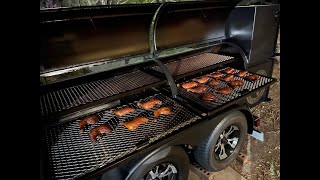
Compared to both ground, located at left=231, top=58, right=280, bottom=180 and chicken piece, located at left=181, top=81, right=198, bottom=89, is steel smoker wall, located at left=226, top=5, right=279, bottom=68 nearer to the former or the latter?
chicken piece, located at left=181, top=81, right=198, bottom=89

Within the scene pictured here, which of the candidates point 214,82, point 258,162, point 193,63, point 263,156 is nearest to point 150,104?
point 214,82

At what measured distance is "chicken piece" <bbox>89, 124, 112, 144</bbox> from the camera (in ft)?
8.56

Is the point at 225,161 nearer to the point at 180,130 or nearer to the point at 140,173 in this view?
the point at 180,130

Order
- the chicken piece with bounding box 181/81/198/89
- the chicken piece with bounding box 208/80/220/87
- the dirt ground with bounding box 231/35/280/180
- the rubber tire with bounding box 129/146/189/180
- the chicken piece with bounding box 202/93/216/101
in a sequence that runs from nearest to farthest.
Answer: the rubber tire with bounding box 129/146/189/180
the chicken piece with bounding box 202/93/216/101
the chicken piece with bounding box 181/81/198/89
the chicken piece with bounding box 208/80/220/87
the dirt ground with bounding box 231/35/280/180

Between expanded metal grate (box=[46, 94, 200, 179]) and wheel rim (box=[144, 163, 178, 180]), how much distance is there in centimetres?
52

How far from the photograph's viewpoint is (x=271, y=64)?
17.1ft

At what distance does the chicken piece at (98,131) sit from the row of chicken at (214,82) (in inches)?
60.0

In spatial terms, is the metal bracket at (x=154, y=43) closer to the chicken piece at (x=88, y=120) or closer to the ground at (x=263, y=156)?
the chicken piece at (x=88, y=120)

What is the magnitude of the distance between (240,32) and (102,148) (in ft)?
12.4

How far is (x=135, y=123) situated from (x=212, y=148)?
52.8 inches

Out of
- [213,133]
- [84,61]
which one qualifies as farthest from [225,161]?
[84,61]

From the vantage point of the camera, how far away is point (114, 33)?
3518 millimetres

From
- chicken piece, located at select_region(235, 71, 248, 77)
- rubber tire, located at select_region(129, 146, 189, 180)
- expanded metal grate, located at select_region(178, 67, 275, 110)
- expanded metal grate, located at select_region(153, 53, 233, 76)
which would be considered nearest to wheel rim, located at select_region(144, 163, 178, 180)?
rubber tire, located at select_region(129, 146, 189, 180)

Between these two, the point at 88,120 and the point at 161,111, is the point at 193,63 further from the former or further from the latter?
the point at 88,120
